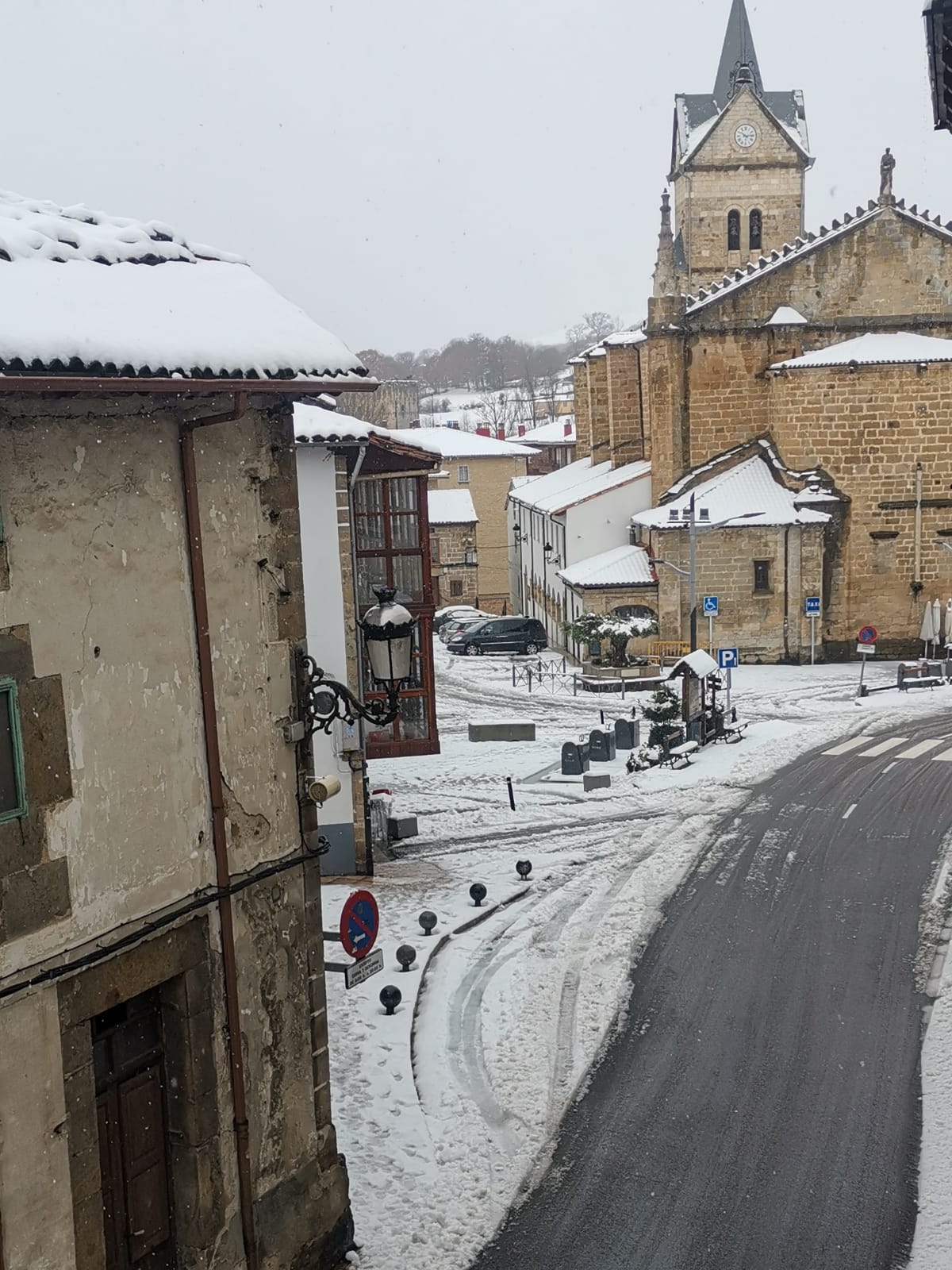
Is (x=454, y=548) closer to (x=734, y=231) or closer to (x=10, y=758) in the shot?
(x=734, y=231)

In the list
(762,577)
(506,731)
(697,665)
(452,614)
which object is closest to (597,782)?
(697,665)

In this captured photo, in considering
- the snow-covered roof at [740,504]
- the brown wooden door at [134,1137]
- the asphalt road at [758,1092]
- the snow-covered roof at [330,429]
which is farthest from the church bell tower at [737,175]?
the brown wooden door at [134,1137]

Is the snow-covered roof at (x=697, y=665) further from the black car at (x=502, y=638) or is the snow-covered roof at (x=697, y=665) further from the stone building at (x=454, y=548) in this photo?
the stone building at (x=454, y=548)

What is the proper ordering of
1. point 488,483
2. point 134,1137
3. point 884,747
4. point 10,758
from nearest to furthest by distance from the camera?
point 10,758 < point 134,1137 < point 884,747 < point 488,483

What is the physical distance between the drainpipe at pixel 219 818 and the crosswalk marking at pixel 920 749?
18.6 metres

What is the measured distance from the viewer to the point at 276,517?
829cm

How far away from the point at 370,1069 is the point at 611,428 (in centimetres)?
3916

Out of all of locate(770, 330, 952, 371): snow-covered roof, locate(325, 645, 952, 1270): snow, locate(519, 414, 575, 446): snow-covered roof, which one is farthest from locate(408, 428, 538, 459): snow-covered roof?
locate(325, 645, 952, 1270): snow

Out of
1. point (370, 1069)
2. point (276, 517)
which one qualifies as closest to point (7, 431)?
point (276, 517)

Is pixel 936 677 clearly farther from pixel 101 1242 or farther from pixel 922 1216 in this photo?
pixel 101 1242

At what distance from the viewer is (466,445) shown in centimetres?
6506

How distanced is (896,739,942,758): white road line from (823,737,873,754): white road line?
0.98m

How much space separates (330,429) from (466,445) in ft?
161

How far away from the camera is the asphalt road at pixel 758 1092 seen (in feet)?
30.1
